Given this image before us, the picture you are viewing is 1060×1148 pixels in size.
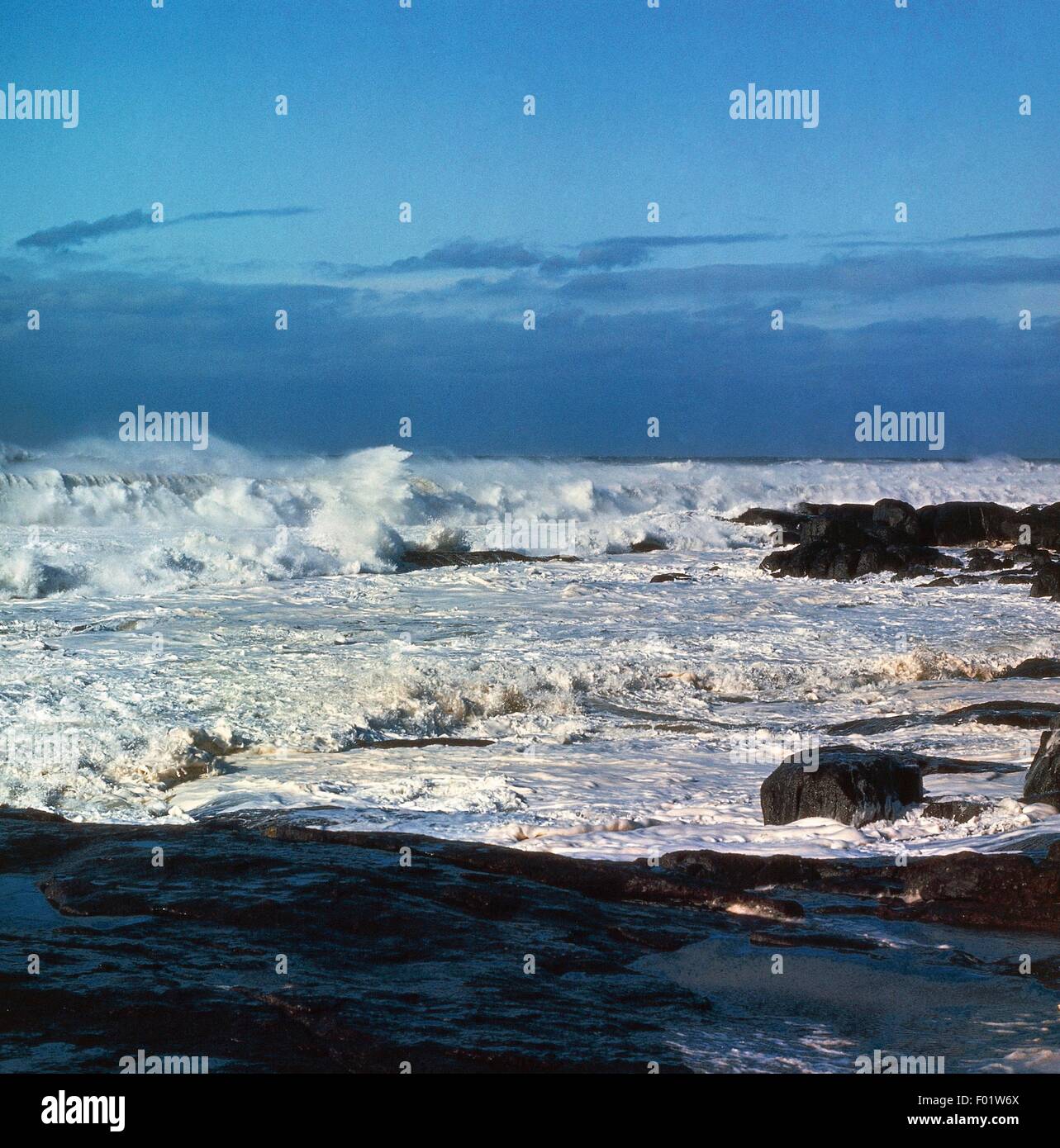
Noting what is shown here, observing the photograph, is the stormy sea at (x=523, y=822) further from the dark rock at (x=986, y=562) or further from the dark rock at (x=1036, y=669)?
the dark rock at (x=986, y=562)

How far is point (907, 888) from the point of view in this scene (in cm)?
598

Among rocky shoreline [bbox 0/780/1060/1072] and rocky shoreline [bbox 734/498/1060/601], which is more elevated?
rocky shoreline [bbox 734/498/1060/601]

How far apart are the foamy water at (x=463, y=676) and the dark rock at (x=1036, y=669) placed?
25cm

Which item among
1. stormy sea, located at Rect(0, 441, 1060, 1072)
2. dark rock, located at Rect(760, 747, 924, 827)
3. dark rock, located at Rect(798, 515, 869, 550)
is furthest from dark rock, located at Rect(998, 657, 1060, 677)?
dark rock, located at Rect(798, 515, 869, 550)

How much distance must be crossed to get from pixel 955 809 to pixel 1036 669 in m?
6.10

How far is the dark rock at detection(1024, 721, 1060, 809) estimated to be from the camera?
7094mm

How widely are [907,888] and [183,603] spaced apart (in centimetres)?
1238

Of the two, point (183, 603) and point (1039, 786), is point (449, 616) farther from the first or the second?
point (1039, 786)

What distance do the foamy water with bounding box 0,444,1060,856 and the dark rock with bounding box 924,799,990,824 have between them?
0.08 m

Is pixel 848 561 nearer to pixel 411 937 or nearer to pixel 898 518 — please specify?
pixel 898 518

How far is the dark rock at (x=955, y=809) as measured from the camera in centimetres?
693

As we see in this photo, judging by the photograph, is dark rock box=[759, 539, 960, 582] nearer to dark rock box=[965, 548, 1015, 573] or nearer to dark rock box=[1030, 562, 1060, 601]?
dark rock box=[965, 548, 1015, 573]

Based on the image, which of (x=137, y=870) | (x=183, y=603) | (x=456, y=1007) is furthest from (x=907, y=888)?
(x=183, y=603)
